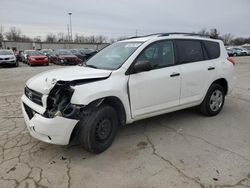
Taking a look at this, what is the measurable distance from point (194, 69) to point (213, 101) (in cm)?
109

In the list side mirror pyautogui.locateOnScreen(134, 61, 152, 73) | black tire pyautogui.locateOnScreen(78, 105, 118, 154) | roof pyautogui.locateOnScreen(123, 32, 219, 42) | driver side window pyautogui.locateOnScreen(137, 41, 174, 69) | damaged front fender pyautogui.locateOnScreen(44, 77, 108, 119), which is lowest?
black tire pyautogui.locateOnScreen(78, 105, 118, 154)

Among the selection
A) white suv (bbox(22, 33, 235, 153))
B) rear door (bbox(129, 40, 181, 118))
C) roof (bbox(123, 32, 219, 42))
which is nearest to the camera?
white suv (bbox(22, 33, 235, 153))

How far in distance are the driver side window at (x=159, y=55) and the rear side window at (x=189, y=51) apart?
21 centimetres

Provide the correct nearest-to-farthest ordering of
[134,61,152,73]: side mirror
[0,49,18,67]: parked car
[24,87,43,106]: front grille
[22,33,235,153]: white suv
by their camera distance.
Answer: [22,33,235,153]: white suv
[24,87,43,106]: front grille
[134,61,152,73]: side mirror
[0,49,18,67]: parked car

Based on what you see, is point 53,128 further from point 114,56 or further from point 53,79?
point 114,56

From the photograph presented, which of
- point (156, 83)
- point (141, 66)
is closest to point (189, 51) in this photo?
point (156, 83)

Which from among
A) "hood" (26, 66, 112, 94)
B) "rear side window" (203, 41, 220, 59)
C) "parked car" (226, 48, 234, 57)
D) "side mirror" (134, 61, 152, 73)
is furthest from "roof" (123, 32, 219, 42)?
"parked car" (226, 48, 234, 57)

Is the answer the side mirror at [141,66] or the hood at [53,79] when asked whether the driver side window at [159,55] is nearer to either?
the side mirror at [141,66]

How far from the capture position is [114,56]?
3857mm

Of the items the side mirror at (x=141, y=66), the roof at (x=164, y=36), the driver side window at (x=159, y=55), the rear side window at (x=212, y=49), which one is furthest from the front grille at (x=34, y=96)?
the rear side window at (x=212, y=49)

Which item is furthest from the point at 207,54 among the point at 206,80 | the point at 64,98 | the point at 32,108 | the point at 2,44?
the point at 2,44

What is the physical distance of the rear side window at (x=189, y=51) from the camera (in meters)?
4.11

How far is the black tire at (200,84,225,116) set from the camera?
183 inches

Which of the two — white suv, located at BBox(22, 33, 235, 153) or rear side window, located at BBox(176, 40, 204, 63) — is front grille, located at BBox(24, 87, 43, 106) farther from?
rear side window, located at BBox(176, 40, 204, 63)
